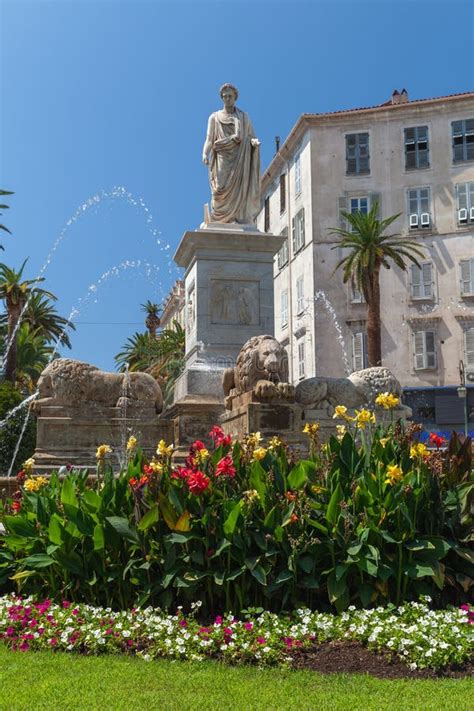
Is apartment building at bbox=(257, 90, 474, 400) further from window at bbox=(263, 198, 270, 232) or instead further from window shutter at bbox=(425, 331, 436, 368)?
window at bbox=(263, 198, 270, 232)

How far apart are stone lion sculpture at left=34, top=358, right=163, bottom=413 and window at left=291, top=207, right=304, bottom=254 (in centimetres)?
3464

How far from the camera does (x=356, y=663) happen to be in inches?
177

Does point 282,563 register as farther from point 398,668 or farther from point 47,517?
point 47,517

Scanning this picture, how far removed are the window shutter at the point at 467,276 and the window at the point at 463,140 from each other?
5.85m

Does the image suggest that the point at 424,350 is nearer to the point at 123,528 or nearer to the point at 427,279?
the point at 427,279

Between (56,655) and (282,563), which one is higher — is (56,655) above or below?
below

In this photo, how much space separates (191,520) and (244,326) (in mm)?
7899

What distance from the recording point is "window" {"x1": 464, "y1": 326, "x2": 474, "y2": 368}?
137 ft

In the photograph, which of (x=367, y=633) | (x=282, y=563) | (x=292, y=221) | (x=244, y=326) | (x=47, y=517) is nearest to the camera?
(x=367, y=633)

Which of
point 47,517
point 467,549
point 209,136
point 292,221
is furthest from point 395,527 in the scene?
point 292,221

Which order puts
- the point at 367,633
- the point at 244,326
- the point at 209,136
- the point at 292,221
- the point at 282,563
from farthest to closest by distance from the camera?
the point at 292,221 < the point at 209,136 < the point at 244,326 < the point at 282,563 < the point at 367,633

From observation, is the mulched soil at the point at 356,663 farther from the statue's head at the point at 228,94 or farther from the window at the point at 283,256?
the window at the point at 283,256

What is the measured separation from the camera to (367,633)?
4.73 m

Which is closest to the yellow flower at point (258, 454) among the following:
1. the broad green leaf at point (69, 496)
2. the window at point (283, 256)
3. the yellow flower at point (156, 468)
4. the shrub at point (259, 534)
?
the shrub at point (259, 534)
